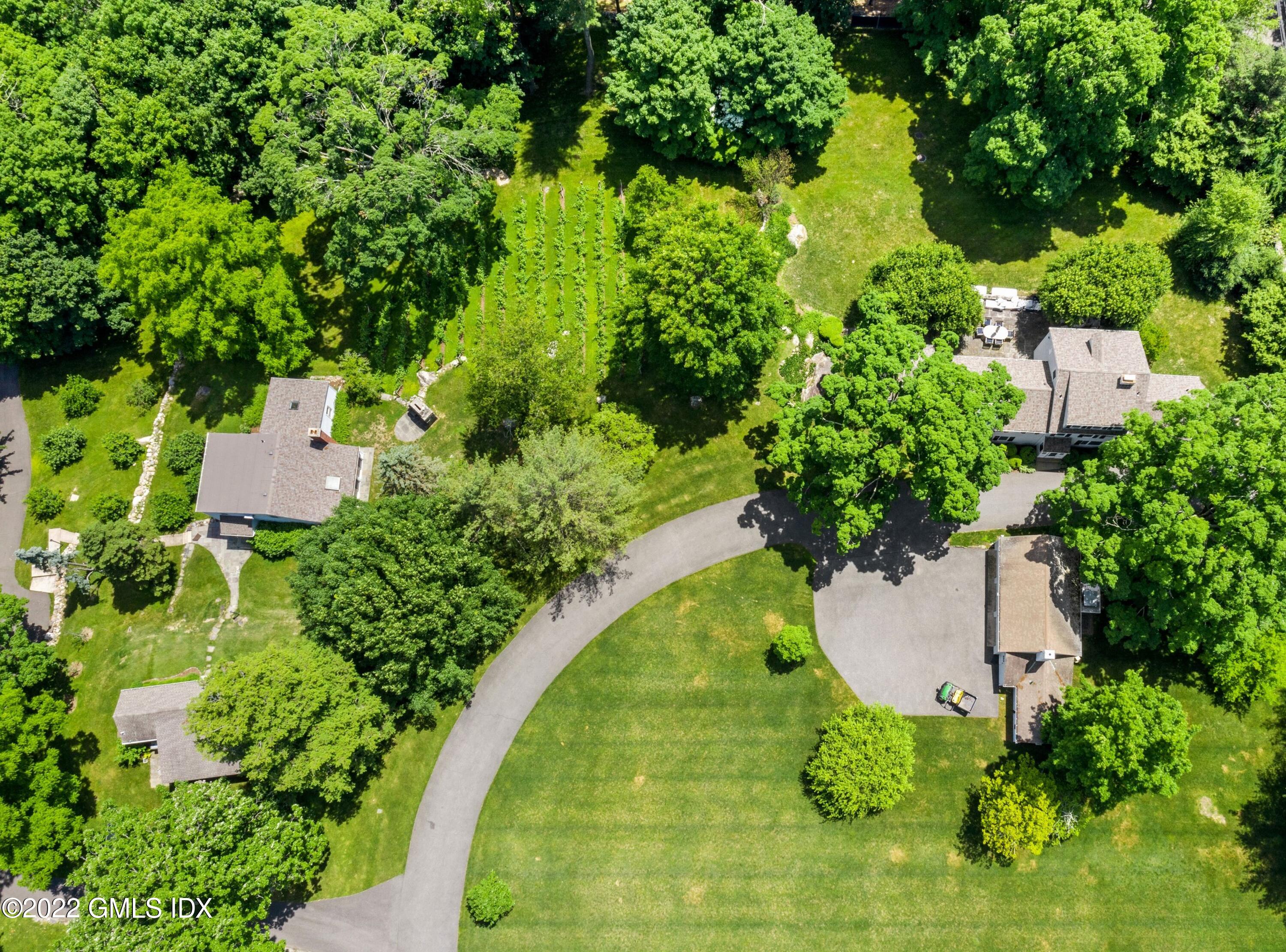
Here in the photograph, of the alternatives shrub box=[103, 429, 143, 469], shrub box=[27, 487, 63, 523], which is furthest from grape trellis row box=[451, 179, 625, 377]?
shrub box=[27, 487, 63, 523]

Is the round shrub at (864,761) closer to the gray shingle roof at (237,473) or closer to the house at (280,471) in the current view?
the house at (280,471)

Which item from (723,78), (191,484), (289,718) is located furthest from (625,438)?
(191,484)

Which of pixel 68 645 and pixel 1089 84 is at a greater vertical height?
pixel 1089 84

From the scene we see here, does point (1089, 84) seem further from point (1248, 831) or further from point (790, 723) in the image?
point (1248, 831)

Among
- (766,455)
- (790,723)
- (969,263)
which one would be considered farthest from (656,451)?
(969,263)

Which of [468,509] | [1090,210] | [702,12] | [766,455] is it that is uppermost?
[702,12]

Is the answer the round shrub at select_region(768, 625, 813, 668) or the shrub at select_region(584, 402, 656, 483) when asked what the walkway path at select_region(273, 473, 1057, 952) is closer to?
the round shrub at select_region(768, 625, 813, 668)
